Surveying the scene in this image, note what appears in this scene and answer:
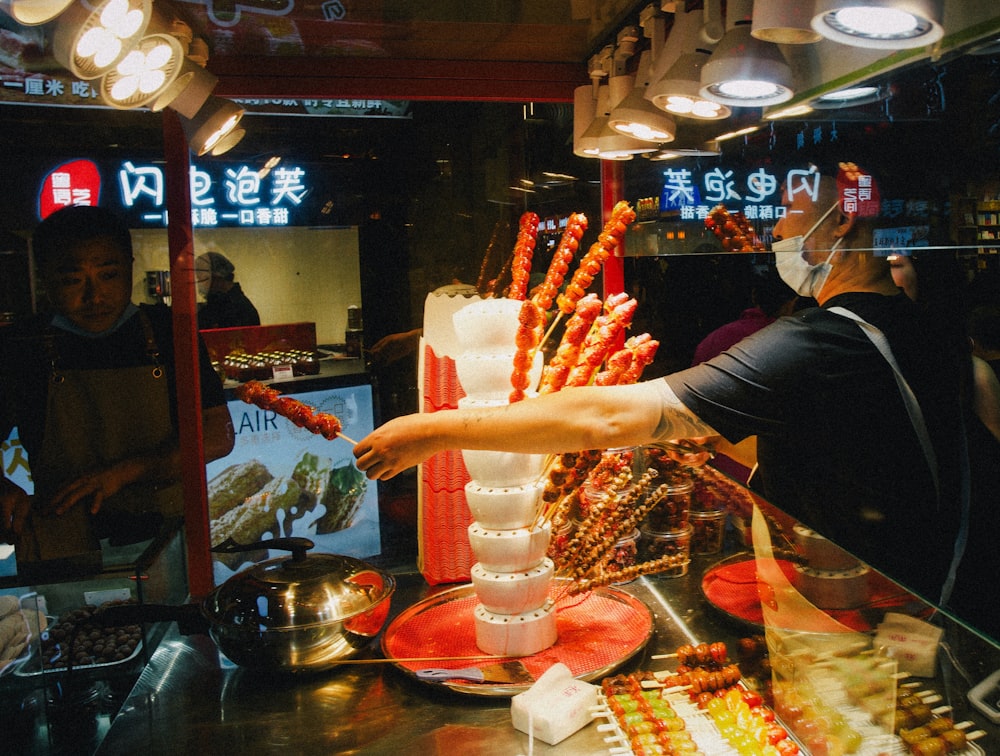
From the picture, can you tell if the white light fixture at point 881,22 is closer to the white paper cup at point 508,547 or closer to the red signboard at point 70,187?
the white paper cup at point 508,547

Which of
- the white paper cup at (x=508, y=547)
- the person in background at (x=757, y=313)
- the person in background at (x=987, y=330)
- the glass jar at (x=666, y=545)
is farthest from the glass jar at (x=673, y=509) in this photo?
the person in background at (x=757, y=313)

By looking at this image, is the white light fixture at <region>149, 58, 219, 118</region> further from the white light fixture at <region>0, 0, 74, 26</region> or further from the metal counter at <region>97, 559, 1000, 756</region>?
the metal counter at <region>97, 559, 1000, 756</region>

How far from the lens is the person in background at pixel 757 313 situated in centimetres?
342

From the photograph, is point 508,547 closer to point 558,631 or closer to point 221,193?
point 558,631

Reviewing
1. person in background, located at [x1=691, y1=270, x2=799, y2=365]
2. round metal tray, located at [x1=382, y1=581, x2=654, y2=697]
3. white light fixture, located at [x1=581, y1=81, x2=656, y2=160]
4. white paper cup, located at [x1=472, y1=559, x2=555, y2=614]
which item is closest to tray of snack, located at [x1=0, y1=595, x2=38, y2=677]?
round metal tray, located at [x1=382, y1=581, x2=654, y2=697]

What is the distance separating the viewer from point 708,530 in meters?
2.14

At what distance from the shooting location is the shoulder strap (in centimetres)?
169

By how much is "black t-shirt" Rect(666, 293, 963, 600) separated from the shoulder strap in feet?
0.04

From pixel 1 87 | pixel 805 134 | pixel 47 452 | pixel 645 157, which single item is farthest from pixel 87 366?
pixel 805 134

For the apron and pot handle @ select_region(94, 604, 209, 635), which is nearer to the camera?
pot handle @ select_region(94, 604, 209, 635)

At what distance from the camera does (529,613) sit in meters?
1.98

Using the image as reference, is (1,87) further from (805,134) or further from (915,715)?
(915,715)

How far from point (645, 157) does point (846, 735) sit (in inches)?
83.5

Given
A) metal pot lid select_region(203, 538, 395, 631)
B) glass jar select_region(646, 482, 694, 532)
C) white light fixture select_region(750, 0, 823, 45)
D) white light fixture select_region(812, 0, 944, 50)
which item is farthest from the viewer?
glass jar select_region(646, 482, 694, 532)
